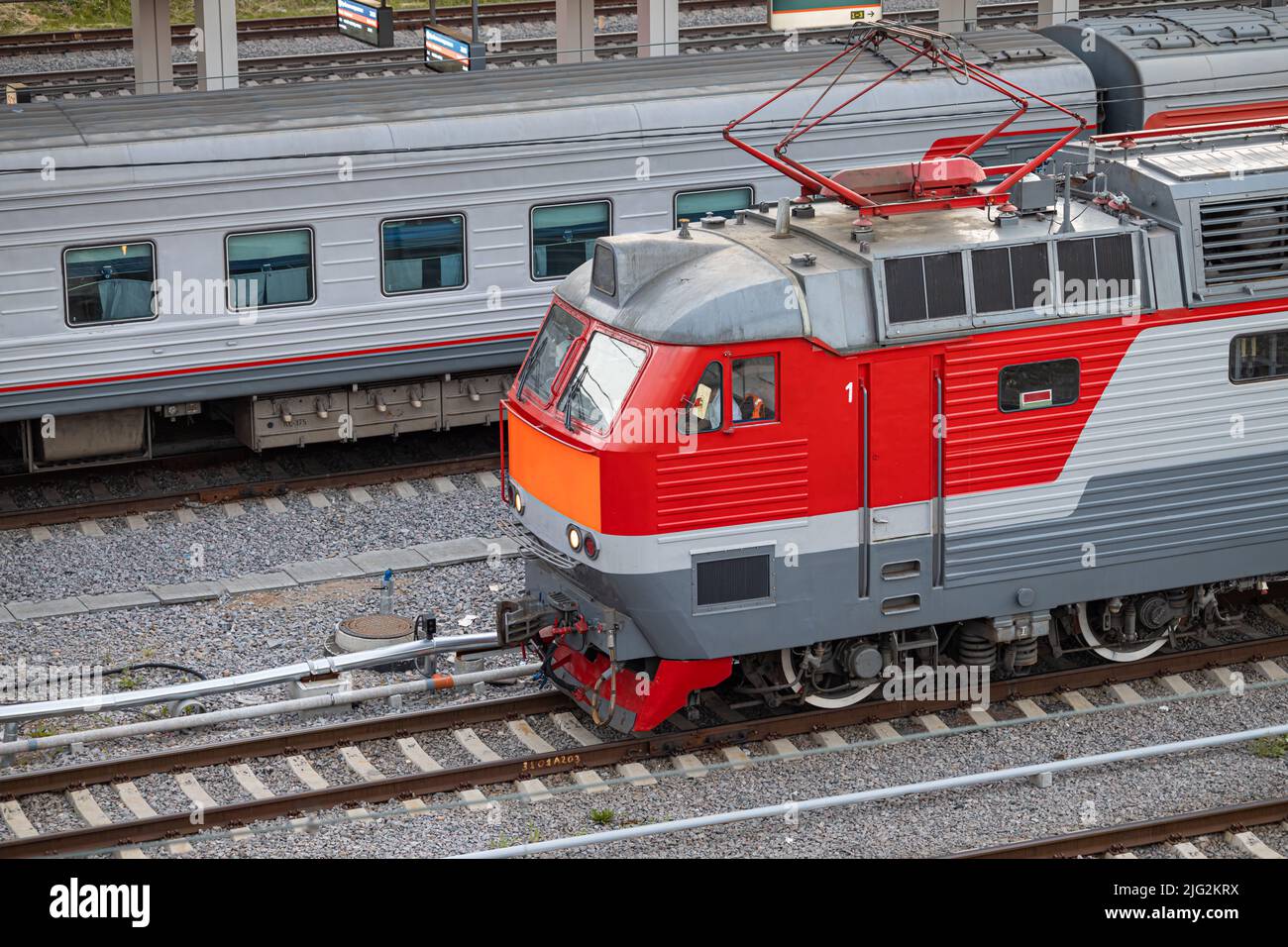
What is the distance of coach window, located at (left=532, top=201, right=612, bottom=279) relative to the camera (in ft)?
64.2

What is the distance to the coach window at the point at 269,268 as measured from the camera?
60.6 feet

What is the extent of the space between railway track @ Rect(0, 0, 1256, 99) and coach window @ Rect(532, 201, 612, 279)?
7751mm

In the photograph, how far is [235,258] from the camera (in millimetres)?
18453

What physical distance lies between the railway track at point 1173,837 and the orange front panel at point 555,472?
11.2 ft

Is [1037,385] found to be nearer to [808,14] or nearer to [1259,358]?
[1259,358]

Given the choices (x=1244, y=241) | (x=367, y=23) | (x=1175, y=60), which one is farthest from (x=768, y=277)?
(x=367, y=23)

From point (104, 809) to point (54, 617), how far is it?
3.59m

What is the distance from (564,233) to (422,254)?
1.51m

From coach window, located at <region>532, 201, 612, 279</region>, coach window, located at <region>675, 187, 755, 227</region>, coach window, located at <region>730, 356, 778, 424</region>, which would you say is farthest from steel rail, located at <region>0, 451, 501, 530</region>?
coach window, located at <region>730, 356, 778, 424</region>

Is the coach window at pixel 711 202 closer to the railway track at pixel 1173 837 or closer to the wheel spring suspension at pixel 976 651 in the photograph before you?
the wheel spring suspension at pixel 976 651

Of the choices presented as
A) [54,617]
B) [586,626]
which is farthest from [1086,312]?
[54,617]

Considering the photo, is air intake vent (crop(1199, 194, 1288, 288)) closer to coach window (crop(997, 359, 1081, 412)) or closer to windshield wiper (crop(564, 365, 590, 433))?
coach window (crop(997, 359, 1081, 412))

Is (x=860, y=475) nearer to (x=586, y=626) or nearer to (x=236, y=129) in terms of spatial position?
(x=586, y=626)

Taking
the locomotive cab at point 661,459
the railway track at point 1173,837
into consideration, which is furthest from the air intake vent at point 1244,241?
the railway track at point 1173,837
